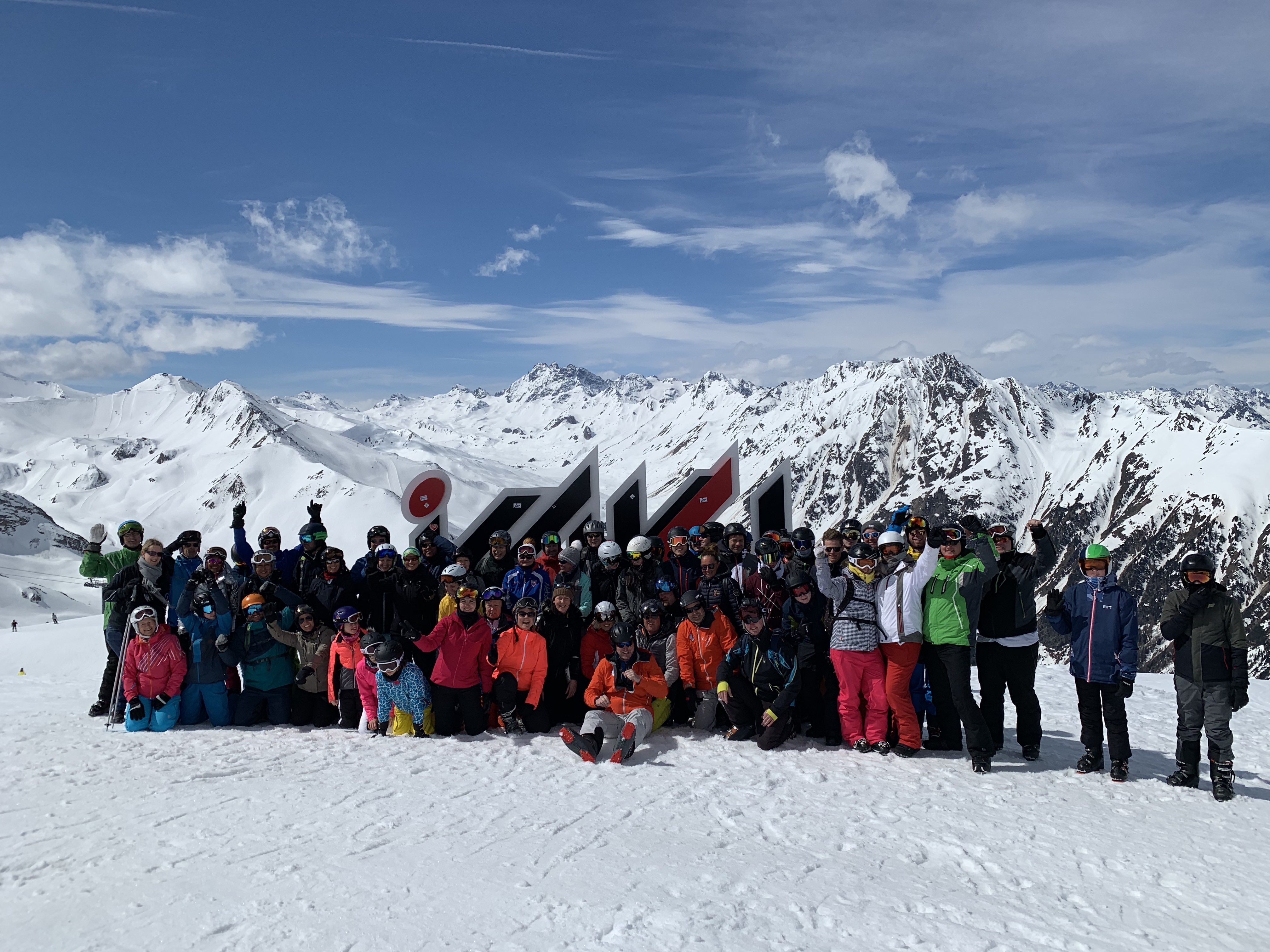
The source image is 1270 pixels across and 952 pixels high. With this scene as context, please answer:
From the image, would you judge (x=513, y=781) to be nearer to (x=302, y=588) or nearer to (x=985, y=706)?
(x=302, y=588)

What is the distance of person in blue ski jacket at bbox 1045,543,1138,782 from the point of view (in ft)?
25.8

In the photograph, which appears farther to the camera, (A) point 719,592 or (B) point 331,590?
(B) point 331,590

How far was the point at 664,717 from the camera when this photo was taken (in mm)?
9312

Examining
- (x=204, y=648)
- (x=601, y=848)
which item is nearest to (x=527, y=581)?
(x=204, y=648)

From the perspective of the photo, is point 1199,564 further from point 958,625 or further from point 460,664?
point 460,664

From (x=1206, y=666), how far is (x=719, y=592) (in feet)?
16.6

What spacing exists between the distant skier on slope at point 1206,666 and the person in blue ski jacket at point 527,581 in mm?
7128

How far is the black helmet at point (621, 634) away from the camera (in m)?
8.78

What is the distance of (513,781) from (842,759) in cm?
358

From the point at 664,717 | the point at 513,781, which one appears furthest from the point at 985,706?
the point at 513,781

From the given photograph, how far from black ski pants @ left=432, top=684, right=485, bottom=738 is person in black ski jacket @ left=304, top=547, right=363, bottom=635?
157 centimetres

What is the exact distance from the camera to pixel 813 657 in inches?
352

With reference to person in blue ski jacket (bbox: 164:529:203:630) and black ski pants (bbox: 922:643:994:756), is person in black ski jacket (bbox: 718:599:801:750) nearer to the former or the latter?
black ski pants (bbox: 922:643:994:756)

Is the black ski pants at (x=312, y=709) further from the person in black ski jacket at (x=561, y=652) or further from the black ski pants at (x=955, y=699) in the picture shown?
the black ski pants at (x=955, y=699)
